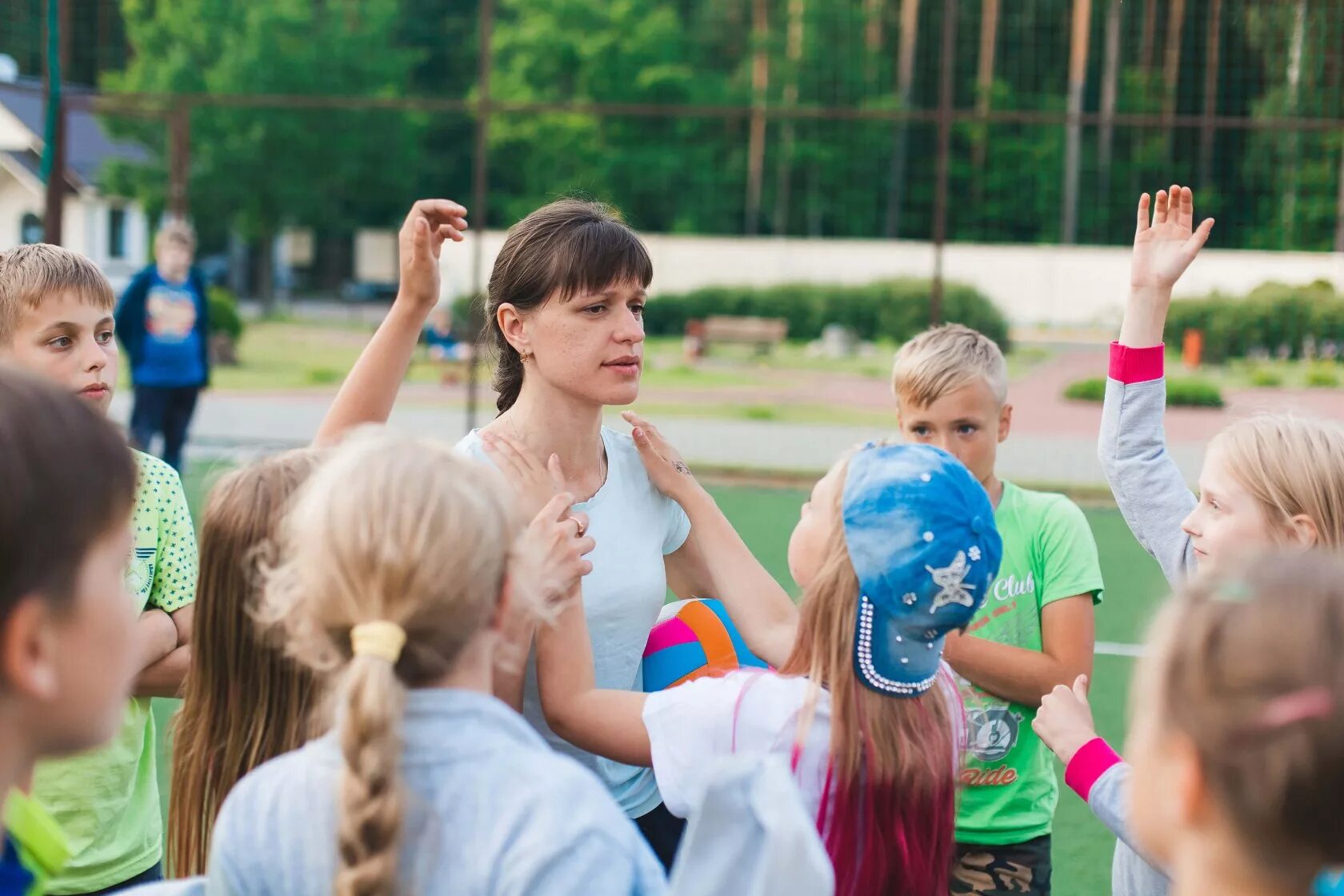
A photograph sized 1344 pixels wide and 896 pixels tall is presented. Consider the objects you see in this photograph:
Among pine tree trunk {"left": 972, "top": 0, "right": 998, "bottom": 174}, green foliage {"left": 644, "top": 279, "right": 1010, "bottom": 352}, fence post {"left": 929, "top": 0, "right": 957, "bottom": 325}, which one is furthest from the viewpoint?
pine tree trunk {"left": 972, "top": 0, "right": 998, "bottom": 174}

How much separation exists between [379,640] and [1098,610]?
21.3 feet

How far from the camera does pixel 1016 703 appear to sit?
2.85 metres

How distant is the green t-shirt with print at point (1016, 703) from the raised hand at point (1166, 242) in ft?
1.73

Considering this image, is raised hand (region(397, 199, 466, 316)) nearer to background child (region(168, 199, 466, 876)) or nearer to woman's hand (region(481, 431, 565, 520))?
woman's hand (region(481, 431, 565, 520))

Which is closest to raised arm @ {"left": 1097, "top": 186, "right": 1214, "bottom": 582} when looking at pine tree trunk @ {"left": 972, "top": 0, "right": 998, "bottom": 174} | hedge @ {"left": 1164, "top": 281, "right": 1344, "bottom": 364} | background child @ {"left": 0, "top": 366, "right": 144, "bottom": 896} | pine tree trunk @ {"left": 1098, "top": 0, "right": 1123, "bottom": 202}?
background child @ {"left": 0, "top": 366, "right": 144, "bottom": 896}

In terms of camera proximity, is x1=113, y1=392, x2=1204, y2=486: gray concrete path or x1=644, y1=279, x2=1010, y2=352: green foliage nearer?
x1=113, y1=392, x2=1204, y2=486: gray concrete path

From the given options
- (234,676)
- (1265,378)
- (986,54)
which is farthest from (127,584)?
(986,54)

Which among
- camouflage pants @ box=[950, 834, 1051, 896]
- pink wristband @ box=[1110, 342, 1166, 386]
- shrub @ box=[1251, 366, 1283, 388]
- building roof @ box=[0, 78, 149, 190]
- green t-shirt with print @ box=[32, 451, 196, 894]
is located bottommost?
shrub @ box=[1251, 366, 1283, 388]

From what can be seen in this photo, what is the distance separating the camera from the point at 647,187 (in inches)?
1198

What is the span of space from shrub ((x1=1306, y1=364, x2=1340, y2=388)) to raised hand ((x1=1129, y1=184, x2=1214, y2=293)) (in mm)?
12513

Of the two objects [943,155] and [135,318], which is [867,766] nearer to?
[135,318]

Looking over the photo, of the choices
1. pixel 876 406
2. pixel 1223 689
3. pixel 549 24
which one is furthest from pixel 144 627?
pixel 549 24

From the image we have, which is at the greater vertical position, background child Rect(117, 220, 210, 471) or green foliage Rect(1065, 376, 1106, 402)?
background child Rect(117, 220, 210, 471)

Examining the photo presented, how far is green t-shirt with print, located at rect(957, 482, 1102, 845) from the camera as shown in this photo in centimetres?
280
